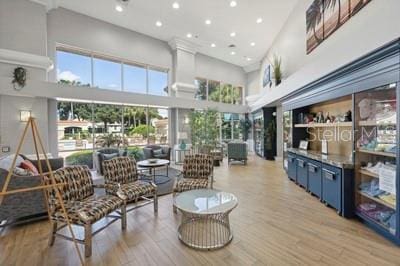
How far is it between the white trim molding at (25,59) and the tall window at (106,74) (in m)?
1.65

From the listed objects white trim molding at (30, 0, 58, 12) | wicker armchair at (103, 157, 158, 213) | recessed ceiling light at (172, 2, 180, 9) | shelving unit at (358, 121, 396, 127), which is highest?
recessed ceiling light at (172, 2, 180, 9)

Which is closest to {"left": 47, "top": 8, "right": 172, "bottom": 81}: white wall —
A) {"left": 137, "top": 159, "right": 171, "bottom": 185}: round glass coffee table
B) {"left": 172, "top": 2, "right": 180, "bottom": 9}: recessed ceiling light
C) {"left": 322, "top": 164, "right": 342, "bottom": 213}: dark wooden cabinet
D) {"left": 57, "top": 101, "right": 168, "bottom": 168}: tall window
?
{"left": 57, "top": 101, "right": 168, "bottom": 168}: tall window

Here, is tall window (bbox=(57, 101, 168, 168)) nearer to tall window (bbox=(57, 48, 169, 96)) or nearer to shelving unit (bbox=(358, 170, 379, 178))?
tall window (bbox=(57, 48, 169, 96))

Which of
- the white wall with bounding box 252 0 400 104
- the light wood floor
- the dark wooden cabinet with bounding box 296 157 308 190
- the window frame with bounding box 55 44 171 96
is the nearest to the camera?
the light wood floor

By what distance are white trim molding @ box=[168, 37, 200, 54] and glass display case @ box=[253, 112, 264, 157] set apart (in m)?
4.59

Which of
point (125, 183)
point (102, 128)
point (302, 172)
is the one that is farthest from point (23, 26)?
point (302, 172)

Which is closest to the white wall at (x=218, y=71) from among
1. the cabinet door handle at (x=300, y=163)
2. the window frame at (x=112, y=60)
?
the window frame at (x=112, y=60)

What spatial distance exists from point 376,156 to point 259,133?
7832 mm

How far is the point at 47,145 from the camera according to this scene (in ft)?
21.2

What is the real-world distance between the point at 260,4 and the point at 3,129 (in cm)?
804

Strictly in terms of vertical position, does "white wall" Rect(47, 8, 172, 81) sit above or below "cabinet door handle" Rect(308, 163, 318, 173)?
above

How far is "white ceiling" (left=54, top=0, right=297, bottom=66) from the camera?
656 centimetres

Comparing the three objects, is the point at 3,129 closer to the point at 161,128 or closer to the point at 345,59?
the point at 161,128

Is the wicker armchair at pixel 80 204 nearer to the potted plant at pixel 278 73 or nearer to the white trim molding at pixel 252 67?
the potted plant at pixel 278 73
